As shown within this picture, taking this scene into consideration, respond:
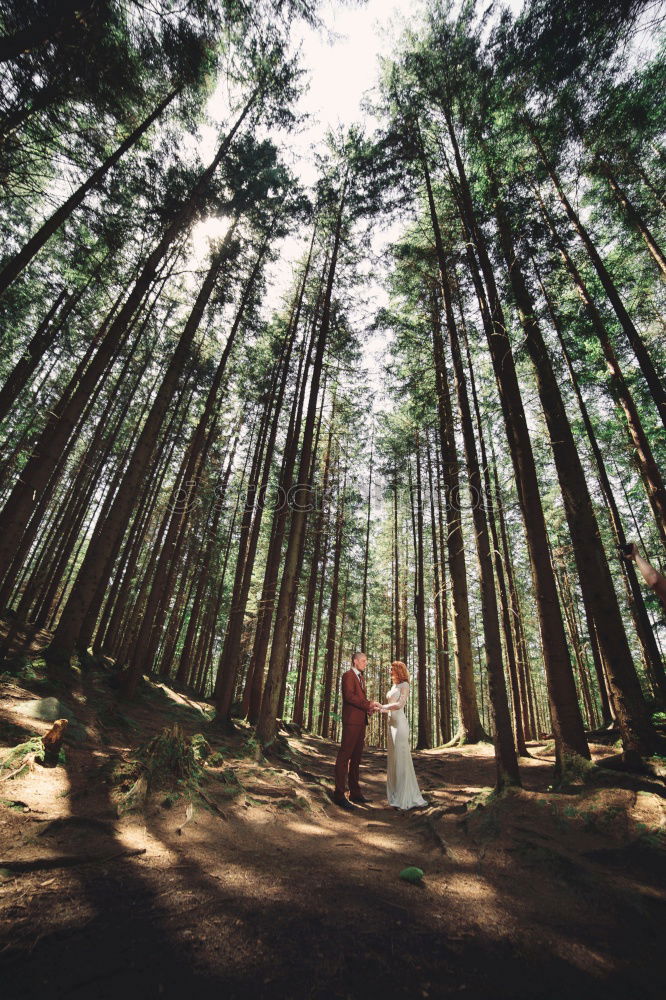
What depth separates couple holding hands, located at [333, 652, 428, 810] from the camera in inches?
241

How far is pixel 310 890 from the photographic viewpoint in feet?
9.37

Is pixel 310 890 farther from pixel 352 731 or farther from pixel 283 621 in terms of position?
pixel 283 621

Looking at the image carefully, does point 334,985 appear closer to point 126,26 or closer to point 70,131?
point 70,131

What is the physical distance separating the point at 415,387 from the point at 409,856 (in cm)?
990

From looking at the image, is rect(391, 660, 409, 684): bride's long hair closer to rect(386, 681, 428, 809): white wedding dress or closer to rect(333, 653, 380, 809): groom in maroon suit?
rect(386, 681, 428, 809): white wedding dress

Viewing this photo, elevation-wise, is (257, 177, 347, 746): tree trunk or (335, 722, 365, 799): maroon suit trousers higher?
(257, 177, 347, 746): tree trunk

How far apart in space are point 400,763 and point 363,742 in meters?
0.70

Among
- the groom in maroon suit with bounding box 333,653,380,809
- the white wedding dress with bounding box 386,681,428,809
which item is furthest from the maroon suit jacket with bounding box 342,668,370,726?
the white wedding dress with bounding box 386,681,428,809

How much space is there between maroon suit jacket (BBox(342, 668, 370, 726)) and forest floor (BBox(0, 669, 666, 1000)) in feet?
4.15

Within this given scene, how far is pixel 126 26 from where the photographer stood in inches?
308

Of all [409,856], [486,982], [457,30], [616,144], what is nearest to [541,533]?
[409,856]

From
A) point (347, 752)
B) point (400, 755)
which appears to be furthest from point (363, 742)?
point (400, 755)

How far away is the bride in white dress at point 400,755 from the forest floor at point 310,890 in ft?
1.78

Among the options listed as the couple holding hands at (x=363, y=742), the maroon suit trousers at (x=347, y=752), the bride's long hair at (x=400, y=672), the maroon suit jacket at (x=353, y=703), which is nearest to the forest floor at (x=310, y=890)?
the maroon suit trousers at (x=347, y=752)
